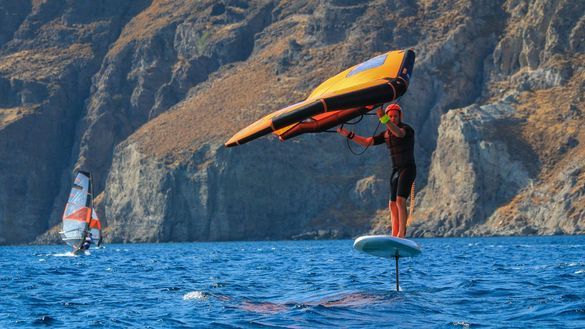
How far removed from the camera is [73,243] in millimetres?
96625

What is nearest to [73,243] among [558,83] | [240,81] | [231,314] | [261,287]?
[261,287]

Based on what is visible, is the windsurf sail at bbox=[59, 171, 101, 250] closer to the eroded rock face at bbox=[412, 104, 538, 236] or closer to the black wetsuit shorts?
the eroded rock face at bbox=[412, 104, 538, 236]

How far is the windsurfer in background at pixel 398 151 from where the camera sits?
91.5ft

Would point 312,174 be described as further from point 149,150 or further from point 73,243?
point 73,243

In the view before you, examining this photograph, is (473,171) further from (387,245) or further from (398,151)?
(398,151)

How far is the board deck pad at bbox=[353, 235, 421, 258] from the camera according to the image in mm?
28438

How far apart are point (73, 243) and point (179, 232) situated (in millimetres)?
68476

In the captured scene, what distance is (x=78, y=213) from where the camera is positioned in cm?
9950

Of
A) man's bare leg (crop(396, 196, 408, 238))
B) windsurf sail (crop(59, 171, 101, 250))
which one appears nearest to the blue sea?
man's bare leg (crop(396, 196, 408, 238))

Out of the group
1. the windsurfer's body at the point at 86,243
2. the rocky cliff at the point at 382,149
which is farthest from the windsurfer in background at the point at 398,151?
the rocky cliff at the point at 382,149

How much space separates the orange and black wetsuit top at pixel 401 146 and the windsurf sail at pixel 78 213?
70.9m

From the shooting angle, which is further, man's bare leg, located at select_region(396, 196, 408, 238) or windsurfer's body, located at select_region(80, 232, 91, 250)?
windsurfer's body, located at select_region(80, 232, 91, 250)

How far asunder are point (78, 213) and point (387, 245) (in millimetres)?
73744

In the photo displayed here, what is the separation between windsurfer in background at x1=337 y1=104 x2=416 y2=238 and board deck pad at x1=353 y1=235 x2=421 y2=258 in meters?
0.53
